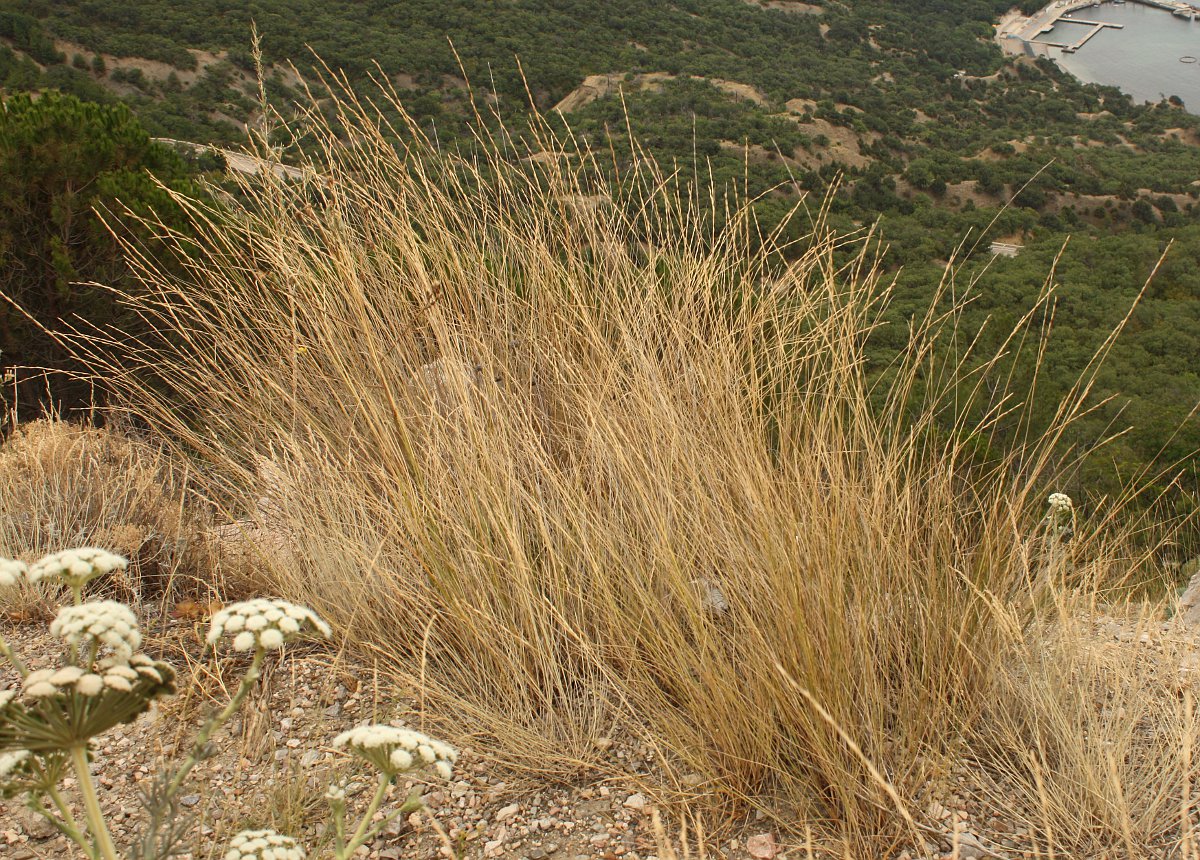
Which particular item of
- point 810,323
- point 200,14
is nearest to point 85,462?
point 810,323

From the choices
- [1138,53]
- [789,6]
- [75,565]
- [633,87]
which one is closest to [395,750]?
[75,565]

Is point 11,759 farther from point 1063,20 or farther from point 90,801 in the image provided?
point 1063,20

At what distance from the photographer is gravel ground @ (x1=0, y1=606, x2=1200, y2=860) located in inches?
58.5

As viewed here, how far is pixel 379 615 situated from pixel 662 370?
2.85 ft

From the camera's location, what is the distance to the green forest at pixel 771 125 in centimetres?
461

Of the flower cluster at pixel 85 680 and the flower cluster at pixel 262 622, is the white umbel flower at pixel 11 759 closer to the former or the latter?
the flower cluster at pixel 85 680

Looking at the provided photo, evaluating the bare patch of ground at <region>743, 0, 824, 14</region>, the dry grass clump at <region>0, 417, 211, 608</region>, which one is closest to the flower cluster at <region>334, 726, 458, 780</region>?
the dry grass clump at <region>0, 417, 211, 608</region>

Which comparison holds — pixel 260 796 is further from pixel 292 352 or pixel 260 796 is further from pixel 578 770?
pixel 292 352

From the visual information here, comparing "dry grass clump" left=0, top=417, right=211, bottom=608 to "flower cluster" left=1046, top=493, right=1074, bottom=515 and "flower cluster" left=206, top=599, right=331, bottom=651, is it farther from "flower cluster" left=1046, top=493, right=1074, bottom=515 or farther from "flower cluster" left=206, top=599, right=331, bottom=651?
"flower cluster" left=1046, top=493, right=1074, bottom=515

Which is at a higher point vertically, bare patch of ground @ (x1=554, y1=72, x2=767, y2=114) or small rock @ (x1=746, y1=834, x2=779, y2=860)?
bare patch of ground @ (x1=554, y1=72, x2=767, y2=114)

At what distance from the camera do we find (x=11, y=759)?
0.93m

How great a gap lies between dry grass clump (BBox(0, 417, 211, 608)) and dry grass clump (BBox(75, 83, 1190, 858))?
180 millimetres

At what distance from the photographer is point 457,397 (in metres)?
2.20

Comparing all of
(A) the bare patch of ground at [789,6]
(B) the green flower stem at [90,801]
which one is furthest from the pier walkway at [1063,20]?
(B) the green flower stem at [90,801]
